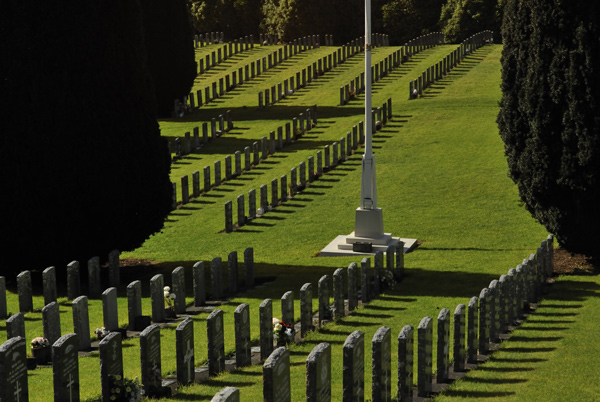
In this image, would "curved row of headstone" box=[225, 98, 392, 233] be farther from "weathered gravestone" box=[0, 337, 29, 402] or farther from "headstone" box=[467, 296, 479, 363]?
"weathered gravestone" box=[0, 337, 29, 402]

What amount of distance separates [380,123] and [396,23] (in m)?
31.7

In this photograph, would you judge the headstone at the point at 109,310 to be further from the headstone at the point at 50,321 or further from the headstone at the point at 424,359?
the headstone at the point at 424,359

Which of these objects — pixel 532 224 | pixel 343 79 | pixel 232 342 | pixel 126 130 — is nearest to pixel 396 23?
pixel 343 79

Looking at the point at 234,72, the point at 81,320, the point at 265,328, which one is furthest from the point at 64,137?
the point at 234,72

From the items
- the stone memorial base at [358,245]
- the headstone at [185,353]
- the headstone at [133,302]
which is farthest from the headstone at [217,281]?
the headstone at [185,353]

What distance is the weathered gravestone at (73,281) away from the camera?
20.3 metres

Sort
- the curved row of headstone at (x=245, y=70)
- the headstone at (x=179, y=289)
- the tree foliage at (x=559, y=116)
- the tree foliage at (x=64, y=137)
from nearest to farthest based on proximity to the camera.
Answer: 1. the headstone at (x=179, y=289)
2. the tree foliage at (x=64, y=137)
3. the tree foliage at (x=559, y=116)
4. the curved row of headstone at (x=245, y=70)

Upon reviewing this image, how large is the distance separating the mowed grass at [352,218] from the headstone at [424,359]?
0.46 m

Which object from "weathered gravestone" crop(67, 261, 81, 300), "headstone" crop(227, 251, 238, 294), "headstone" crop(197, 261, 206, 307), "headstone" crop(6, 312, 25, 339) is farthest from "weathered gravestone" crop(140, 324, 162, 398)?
"headstone" crop(227, 251, 238, 294)

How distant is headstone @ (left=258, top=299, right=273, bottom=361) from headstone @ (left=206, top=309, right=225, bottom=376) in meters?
0.97

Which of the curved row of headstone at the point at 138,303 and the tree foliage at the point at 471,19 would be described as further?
the tree foliage at the point at 471,19

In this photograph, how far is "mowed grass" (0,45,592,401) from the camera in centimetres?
1753

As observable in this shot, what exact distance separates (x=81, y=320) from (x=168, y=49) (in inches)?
1230

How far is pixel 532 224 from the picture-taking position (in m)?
27.1
